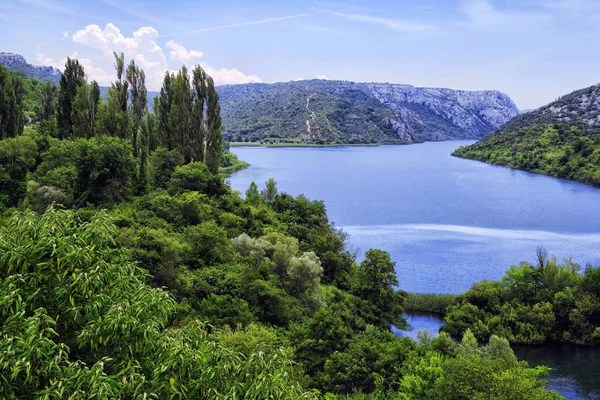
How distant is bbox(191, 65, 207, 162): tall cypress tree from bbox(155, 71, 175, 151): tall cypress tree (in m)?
1.93

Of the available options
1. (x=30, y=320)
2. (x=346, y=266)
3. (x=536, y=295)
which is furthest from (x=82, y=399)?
(x=536, y=295)

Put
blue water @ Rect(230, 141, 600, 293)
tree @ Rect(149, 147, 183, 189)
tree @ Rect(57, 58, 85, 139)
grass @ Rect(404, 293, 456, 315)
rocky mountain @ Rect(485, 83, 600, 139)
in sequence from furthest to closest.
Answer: rocky mountain @ Rect(485, 83, 600, 139), blue water @ Rect(230, 141, 600, 293), tree @ Rect(57, 58, 85, 139), grass @ Rect(404, 293, 456, 315), tree @ Rect(149, 147, 183, 189)

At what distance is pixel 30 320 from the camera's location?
5754 mm

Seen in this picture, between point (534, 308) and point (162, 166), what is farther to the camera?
point (162, 166)

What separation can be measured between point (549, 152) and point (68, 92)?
4282 inches

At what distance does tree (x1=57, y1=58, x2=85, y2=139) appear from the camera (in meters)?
41.4

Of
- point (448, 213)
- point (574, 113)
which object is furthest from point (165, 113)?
point (574, 113)

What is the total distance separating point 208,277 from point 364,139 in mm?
176779

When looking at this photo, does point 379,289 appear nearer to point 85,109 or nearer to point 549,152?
point 85,109

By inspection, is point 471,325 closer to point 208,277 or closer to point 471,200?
point 208,277

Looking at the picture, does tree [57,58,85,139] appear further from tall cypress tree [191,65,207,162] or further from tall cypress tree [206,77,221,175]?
tall cypress tree [206,77,221,175]

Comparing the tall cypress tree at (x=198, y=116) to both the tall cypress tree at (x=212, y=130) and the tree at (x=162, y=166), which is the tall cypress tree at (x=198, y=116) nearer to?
the tall cypress tree at (x=212, y=130)

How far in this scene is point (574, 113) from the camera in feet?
493

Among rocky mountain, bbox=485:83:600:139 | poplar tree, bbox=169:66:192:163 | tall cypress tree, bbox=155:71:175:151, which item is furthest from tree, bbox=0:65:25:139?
rocky mountain, bbox=485:83:600:139
